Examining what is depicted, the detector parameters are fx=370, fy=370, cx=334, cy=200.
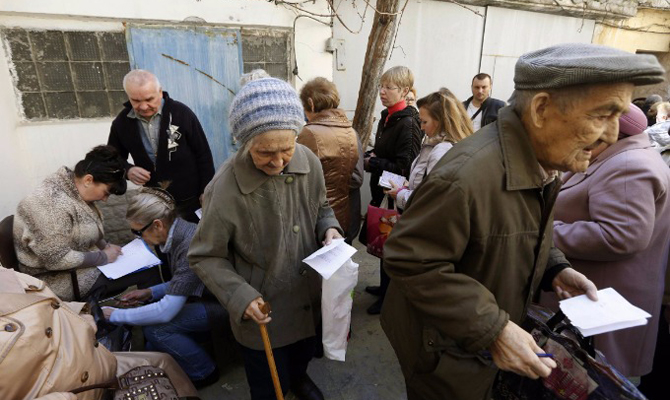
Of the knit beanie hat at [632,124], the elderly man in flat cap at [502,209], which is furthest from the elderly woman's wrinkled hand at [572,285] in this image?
the knit beanie hat at [632,124]

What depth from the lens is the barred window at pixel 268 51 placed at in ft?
15.1

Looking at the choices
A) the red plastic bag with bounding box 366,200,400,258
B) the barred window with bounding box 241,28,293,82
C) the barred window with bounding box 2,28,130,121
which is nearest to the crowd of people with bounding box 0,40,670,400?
the red plastic bag with bounding box 366,200,400,258

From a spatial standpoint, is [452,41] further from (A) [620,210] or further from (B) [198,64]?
(A) [620,210]

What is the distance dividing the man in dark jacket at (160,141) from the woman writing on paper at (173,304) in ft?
2.85

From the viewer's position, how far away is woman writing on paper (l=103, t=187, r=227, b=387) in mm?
2254

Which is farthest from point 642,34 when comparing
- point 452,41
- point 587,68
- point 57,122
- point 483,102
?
point 57,122

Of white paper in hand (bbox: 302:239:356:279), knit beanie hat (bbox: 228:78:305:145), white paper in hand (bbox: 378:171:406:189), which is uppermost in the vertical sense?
knit beanie hat (bbox: 228:78:305:145)

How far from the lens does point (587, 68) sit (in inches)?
40.5

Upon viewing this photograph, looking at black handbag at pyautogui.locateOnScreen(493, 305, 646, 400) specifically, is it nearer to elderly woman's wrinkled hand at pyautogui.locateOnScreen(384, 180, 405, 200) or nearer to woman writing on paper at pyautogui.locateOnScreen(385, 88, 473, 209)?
woman writing on paper at pyautogui.locateOnScreen(385, 88, 473, 209)

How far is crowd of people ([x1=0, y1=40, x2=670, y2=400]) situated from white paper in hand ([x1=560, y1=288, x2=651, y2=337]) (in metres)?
0.08

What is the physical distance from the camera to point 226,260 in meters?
1.71

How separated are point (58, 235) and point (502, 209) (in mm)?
2664

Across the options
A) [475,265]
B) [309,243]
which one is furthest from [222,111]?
[475,265]

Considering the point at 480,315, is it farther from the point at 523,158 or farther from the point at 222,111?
the point at 222,111
